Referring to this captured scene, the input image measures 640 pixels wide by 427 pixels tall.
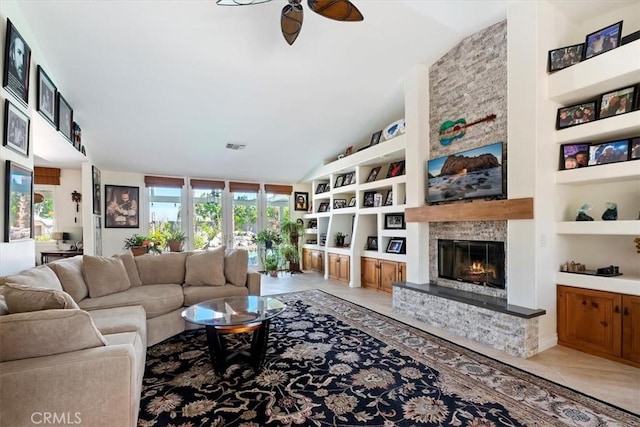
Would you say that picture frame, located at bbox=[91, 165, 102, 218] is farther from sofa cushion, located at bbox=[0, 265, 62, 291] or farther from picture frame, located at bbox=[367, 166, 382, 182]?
picture frame, located at bbox=[367, 166, 382, 182]

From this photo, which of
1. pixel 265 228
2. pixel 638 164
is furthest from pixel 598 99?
pixel 265 228

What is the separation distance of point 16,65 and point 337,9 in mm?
2826

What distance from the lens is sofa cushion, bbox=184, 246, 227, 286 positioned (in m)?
3.95

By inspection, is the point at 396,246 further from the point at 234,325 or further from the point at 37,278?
the point at 37,278

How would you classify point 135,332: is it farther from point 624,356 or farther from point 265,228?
point 265,228

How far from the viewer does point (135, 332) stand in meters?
2.44

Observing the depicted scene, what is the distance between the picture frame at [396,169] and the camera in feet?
17.7

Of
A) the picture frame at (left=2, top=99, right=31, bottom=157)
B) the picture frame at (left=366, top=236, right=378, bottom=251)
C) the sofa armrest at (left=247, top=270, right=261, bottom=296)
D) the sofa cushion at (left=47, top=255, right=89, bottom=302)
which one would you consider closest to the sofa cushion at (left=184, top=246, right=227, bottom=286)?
the sofa armrest at (left=247, top=270, right=261, bottom=296)

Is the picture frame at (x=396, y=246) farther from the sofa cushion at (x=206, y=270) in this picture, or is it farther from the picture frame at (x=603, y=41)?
the picture frame at (x=603, y=41)

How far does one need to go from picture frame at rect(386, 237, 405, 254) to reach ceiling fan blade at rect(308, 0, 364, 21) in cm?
373

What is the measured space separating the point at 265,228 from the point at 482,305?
240 inches

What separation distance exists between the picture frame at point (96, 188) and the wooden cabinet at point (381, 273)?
527 centimetres

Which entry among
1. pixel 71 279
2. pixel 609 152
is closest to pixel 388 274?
pixel 609 152

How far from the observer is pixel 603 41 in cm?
285
